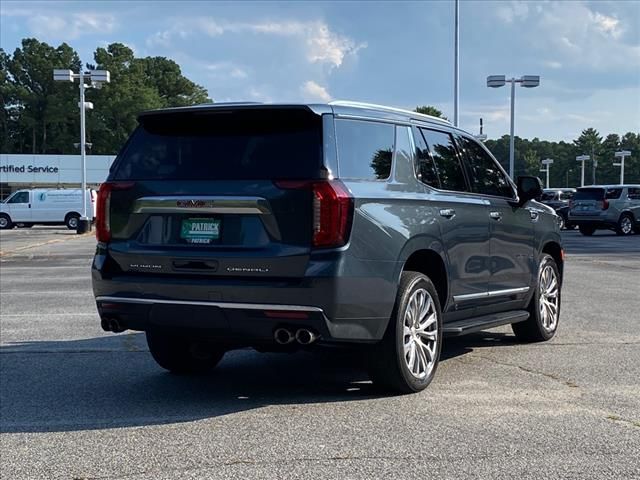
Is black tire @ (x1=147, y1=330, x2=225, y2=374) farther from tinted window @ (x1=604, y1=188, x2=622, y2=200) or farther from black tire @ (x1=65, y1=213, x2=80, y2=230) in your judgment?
black tire @ (x1=65, y1=213, x2=80, y2=230)

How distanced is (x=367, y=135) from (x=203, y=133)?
1120 mm

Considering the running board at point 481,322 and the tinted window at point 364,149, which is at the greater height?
the tinted window at point 364,149

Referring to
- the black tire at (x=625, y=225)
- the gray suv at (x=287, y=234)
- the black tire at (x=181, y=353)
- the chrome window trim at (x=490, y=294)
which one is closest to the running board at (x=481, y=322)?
the gray suv at (x=287, y=234)

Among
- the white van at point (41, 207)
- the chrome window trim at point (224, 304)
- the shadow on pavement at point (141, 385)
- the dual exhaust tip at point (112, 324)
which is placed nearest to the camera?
the chrome window trim at point (224, 304)

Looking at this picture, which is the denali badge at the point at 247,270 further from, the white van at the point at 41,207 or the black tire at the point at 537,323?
the white van at the point at 41,207

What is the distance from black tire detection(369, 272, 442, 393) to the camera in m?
5.27

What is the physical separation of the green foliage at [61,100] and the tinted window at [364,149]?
278 feet

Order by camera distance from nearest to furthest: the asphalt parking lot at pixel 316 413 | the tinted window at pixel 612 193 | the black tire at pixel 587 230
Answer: the asphalt parking lot at pixel 316 413 → the tinted window at pixel 612 193 → the black tire at pixel 587 230

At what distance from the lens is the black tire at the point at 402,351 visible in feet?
17.3

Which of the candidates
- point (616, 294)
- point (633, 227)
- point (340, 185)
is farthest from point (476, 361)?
point (633, 227)

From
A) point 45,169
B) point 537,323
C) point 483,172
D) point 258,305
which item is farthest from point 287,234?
point 45,169

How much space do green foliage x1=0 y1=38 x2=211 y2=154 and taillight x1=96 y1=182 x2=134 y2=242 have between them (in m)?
84.3

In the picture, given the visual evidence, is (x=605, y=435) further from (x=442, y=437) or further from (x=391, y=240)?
(x=391, y=240)

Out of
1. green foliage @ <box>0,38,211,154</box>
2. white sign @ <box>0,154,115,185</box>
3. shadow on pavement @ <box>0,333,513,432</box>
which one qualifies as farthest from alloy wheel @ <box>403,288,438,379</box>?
green foliage @ <box>0,38,211,154</box>
